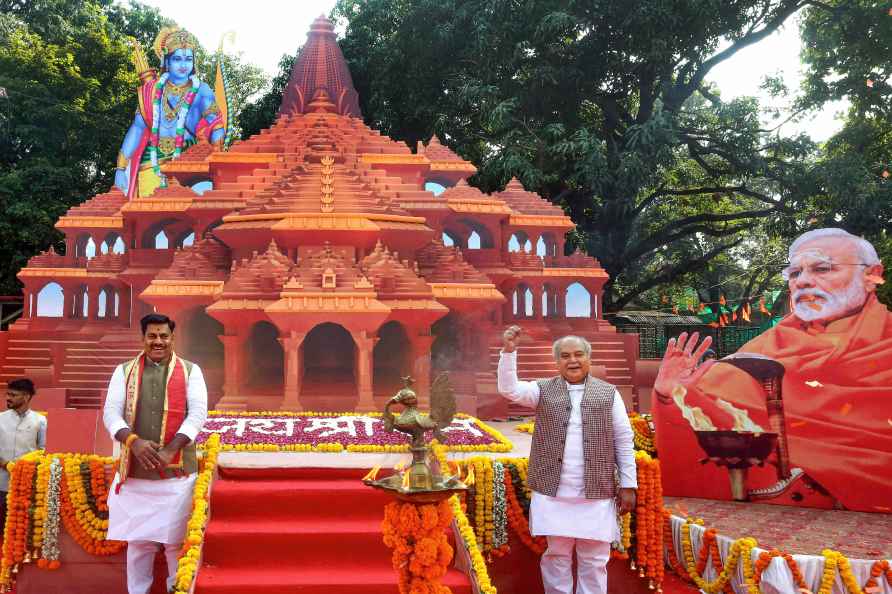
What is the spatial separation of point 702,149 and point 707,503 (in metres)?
19.3

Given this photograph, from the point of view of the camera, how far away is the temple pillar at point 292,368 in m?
11.3

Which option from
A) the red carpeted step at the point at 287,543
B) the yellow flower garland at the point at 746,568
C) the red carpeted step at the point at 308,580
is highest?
the red carpeted step at the point at 287,543

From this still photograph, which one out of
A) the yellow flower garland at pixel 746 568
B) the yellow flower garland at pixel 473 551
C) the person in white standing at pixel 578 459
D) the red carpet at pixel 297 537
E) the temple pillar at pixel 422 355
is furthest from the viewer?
the temple pillar at pixel 422 355

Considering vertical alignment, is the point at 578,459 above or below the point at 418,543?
above

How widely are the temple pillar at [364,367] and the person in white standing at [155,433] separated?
21.1 ft

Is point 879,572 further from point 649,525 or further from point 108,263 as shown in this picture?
point 108,263

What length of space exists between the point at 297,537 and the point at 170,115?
832 inches


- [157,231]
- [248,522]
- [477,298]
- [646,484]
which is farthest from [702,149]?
[248,522]

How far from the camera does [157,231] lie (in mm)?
17812

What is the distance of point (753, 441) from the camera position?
7.58 m

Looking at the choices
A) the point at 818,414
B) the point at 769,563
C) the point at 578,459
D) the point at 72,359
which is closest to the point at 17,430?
the point at 578,459

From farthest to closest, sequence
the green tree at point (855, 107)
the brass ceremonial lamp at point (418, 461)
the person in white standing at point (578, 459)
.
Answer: the green tree at point (855, 107) < the person in white standing at point (578, 459) < the brass ceremonial lamp at point (418, 461)

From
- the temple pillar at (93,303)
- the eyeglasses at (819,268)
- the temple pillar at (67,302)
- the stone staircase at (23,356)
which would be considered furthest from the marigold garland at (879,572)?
the temple pillar at (67,302)

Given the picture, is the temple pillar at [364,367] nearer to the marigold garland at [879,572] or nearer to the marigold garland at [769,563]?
the marigold garland at [769,563]
